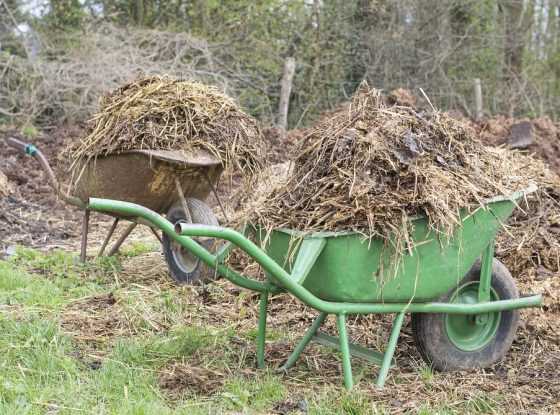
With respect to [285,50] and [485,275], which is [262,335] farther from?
[285,50]

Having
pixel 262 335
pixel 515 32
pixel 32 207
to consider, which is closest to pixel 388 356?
pixel 262 335

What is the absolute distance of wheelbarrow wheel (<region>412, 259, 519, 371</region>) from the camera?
369cm

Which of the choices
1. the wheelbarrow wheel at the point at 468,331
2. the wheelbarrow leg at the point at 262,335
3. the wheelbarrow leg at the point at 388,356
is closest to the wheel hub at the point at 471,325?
the wheelbarrow wheel at the point at 468,331

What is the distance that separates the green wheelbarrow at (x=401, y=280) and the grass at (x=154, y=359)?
0.17m

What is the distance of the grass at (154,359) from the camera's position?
3.18 metres

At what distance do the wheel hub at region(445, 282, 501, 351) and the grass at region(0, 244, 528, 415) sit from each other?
24 cm

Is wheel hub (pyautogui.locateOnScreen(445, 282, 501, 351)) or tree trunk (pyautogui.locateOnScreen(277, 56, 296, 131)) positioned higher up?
wheel hub (pyautogui.locateOnScreen(445, 282, 501, 351))

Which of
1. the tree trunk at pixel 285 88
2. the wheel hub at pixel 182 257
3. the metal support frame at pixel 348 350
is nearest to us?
the metal support frame at pixel 348 350

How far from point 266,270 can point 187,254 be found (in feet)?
7.42

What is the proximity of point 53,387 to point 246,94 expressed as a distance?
968 cm

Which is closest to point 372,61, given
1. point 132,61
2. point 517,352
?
point 132,61

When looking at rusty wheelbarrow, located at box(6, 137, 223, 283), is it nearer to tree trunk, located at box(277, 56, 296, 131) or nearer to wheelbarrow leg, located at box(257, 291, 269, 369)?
wheelbarrow leg, located at box(257, 291, 269, 369)

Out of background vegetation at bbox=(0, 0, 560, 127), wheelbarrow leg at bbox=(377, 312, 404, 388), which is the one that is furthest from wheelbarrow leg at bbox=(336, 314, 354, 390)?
background vegetation at bbox=(0, 0, 560, 127)

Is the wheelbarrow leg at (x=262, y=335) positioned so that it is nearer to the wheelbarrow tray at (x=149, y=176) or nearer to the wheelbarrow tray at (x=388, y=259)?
the wheelbarrow tray at (x=388, y=259)
